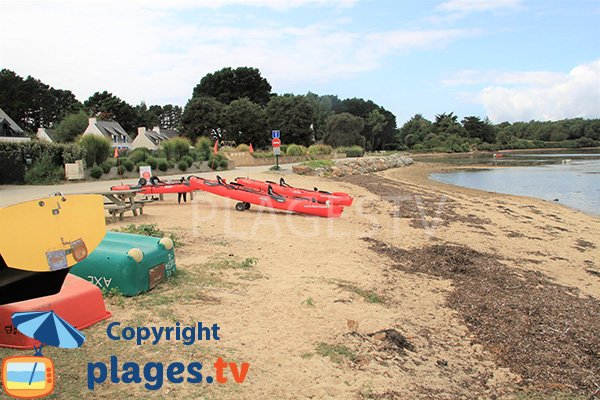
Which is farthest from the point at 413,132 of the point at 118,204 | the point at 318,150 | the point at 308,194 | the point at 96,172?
the point at 118,204

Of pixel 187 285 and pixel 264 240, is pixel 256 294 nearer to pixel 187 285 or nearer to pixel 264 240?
pixel 187 285

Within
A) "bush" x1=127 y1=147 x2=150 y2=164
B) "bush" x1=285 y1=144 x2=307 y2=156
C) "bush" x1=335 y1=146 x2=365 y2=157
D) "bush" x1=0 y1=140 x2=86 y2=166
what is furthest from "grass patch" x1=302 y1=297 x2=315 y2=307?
"bush" x1=335 y1=146 x2=365 y2=157

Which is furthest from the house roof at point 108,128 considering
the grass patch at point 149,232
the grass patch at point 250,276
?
the grass patch at point 250,276

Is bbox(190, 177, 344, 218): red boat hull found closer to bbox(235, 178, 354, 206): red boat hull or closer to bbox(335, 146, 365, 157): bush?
bbox(235, 178, 354, 206): red boat hull

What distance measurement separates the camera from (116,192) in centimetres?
941

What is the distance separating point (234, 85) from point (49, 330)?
7241cm

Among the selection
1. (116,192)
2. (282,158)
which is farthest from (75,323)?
(282,158)

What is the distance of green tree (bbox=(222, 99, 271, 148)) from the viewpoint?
53000mm

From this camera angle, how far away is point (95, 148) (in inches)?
882

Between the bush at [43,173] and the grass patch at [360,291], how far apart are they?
58.4 ft

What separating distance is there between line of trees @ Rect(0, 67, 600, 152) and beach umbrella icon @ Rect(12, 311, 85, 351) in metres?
51.9

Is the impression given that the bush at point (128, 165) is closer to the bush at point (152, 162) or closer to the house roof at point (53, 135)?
the bush at point (152, 162)

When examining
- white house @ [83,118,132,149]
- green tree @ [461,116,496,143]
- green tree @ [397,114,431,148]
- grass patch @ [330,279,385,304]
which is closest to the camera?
grass patch @ [330,279,385,304]

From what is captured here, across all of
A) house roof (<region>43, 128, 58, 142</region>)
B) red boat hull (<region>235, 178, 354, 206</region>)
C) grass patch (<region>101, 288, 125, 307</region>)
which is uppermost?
house roof (<region>43, 128, 58, 142</region>)
